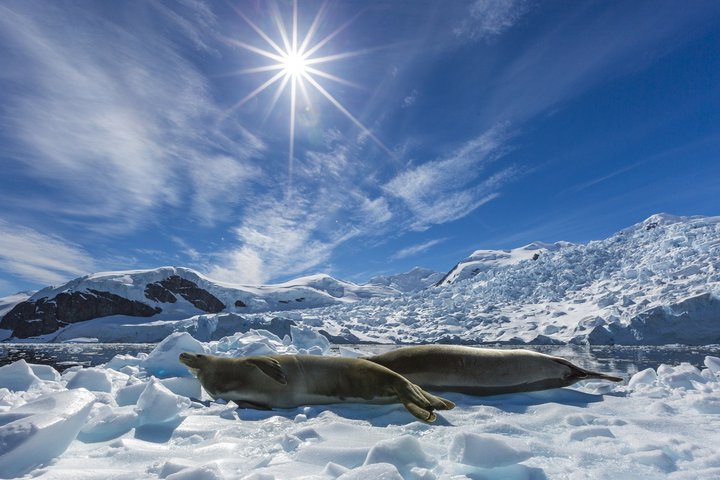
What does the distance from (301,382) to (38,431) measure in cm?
209

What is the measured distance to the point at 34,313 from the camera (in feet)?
456

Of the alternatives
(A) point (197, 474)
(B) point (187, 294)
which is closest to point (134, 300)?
(B) point (187, 294)

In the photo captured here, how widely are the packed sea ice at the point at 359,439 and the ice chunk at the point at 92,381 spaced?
1.52ft

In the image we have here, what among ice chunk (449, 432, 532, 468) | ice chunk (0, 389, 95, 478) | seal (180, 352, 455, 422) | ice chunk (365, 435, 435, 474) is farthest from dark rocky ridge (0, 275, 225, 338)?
ice chunk (449, 432, 532, 468)

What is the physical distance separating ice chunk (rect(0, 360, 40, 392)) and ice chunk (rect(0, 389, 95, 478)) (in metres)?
2.78

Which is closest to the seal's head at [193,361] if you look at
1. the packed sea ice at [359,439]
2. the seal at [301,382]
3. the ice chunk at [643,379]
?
the seal at [301,382]

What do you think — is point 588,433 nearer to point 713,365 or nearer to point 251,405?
point 251,405

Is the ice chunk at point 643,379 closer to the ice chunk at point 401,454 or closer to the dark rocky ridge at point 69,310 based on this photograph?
the ice chunk at point 401,454

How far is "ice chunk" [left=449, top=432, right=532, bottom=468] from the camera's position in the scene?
191 cm

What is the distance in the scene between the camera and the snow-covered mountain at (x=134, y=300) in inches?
5271

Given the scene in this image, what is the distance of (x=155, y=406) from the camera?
9.18ft

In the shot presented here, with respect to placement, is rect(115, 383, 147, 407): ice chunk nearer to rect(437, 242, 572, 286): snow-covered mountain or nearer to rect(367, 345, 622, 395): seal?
rect(367, 345, 622, 395): seal

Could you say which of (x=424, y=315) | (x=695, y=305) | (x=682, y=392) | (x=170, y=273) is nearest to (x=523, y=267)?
(x=424, y=315)

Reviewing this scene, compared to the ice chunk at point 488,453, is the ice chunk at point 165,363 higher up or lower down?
higher up
